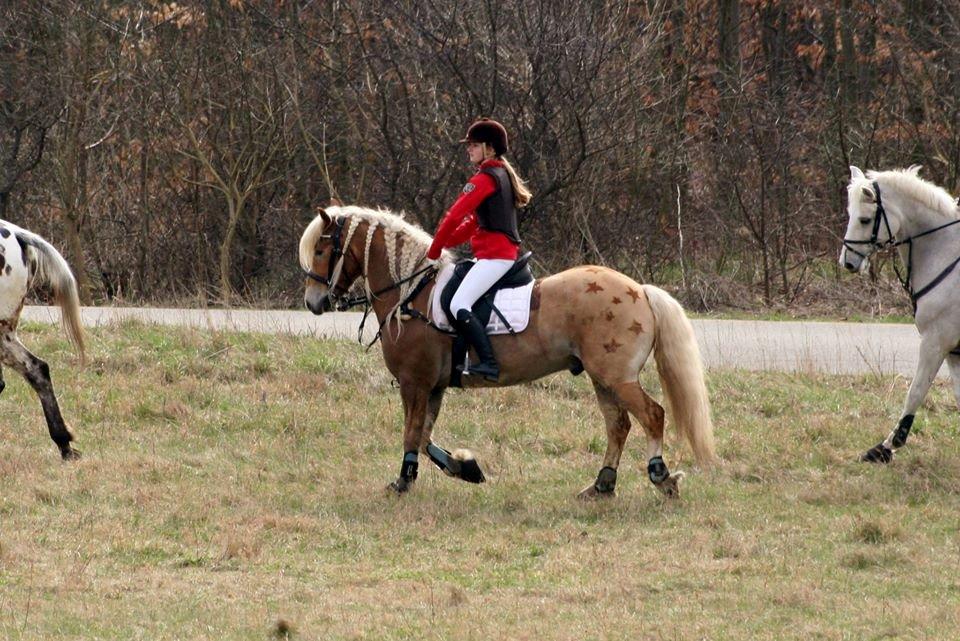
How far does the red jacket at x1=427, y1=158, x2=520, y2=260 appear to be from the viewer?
857 centimetres

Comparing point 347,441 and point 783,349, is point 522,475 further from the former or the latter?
point 783,349

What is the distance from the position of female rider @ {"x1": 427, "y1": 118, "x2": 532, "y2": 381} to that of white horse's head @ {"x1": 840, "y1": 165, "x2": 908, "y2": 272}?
2524mm

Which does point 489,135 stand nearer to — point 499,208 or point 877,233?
point 499,208

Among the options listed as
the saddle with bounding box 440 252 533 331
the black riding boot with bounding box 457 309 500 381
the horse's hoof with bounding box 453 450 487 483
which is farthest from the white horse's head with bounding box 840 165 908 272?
the horse's hoof with bounding box 453 450 487 483

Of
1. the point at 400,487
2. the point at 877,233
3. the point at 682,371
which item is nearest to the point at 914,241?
the point at 877,233

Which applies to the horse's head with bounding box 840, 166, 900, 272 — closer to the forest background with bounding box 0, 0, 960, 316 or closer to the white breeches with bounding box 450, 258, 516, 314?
the white breeches with bounding box 450, 258, 516, 314

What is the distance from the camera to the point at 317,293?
30.1 feet

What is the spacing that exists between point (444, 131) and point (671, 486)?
12063mm

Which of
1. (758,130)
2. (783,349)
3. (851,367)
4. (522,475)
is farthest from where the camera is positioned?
(758,130)

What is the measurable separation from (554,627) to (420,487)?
3.13m

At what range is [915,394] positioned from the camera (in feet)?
31.8

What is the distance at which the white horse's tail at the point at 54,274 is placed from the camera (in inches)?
410

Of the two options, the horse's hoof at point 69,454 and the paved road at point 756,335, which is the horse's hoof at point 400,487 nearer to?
the horse's hoof at point 69,454

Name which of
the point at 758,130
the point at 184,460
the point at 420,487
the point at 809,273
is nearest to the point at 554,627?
the point at 420,487
